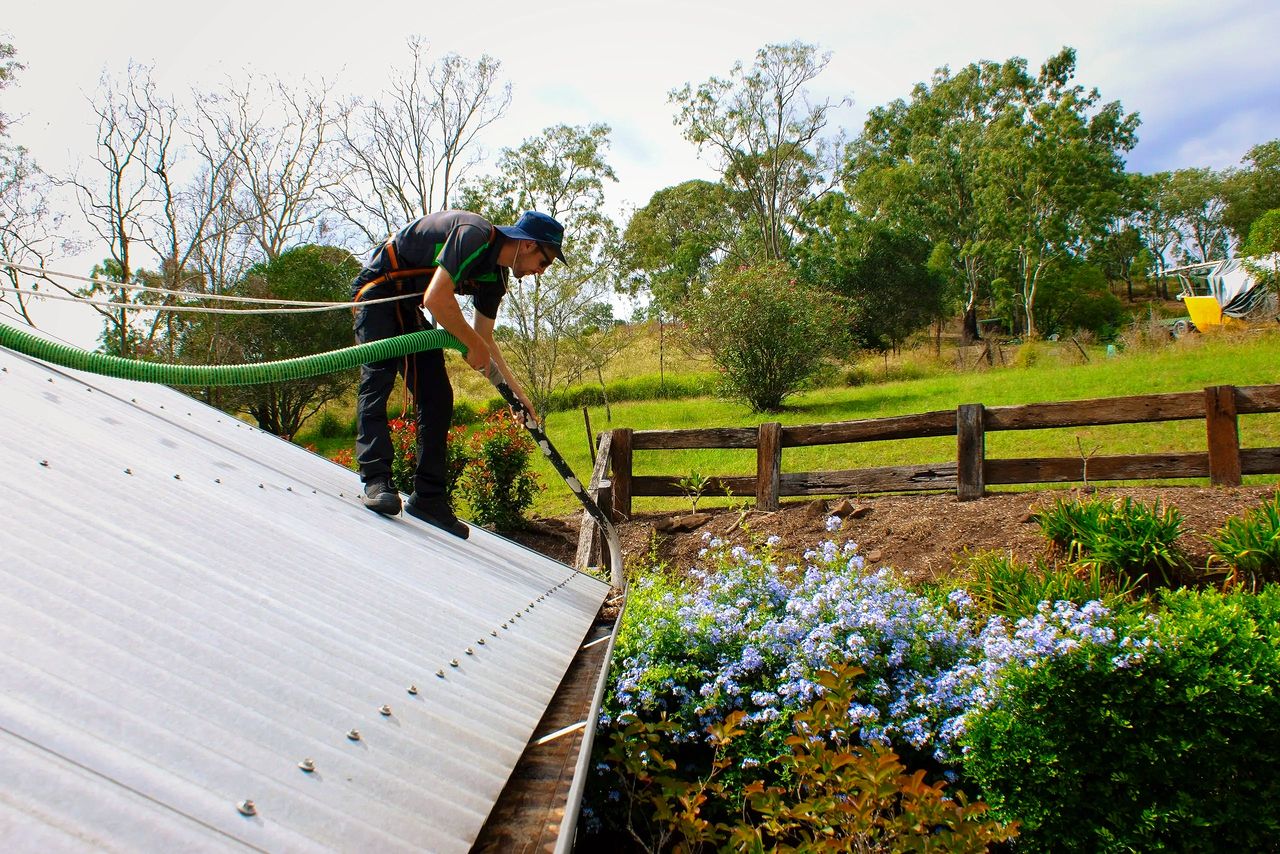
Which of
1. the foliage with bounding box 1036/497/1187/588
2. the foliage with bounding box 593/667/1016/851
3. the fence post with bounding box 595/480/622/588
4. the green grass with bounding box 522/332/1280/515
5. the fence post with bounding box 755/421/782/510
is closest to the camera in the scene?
the foliage with bounding box 593/667/1016/851

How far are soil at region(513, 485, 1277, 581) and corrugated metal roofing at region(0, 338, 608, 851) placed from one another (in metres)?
2.97

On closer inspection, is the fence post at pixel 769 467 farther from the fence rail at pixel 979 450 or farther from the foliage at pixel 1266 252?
the foliage at pixel 1266 252

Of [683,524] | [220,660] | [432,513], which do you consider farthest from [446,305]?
[683,524]

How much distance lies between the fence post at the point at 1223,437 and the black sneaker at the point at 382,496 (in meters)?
5.96

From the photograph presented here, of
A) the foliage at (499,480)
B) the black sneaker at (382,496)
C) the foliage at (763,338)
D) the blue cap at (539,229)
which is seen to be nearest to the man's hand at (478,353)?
the blue cap at (539,229)

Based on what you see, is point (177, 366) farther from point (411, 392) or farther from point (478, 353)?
point (411, 392)

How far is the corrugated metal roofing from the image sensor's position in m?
0.87

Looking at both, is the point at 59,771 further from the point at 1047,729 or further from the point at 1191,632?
the point at 1191,632

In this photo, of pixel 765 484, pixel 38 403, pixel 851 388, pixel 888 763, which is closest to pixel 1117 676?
pixel 888 763

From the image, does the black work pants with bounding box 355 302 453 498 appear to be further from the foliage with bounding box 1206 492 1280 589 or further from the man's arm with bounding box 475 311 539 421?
the foliage with bounding box 1206 492 1280 589

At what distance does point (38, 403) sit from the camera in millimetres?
2373

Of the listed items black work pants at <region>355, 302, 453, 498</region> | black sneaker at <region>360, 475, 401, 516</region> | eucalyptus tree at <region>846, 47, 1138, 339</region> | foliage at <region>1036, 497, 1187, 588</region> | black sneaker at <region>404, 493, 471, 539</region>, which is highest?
eucalyptus tree at <region>846, 47, 1138, 339</region>

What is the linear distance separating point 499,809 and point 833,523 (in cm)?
381

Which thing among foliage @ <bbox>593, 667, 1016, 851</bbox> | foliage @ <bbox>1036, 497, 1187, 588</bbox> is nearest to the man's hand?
foliage @ <bbox>593, 667, 1016, 851</bbox>
